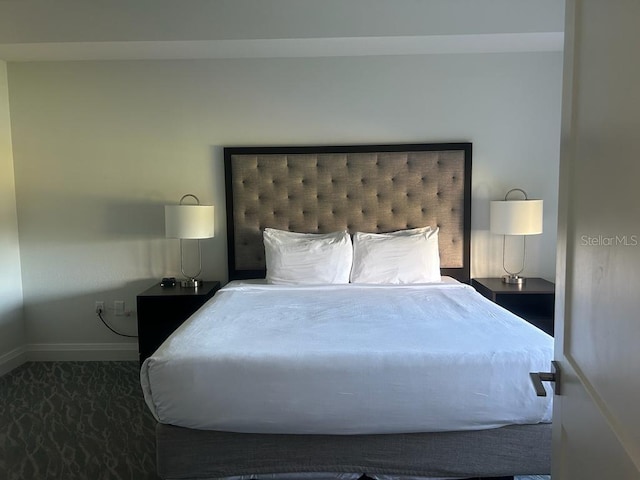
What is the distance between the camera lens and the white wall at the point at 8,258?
3.51 m

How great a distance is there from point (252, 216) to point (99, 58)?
1.72 metres

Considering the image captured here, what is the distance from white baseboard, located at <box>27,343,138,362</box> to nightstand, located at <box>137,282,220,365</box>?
0.59 metres

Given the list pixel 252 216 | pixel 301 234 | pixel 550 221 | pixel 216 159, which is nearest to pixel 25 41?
pixel 216 159

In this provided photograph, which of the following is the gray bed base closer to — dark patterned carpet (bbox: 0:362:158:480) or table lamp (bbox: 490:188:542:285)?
dark patterned carpet (bbox: 0:362:158:480)

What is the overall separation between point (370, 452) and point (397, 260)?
5.45 feet

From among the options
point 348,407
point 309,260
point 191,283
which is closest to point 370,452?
point 348,407

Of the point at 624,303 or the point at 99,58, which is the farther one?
the point at 99,58

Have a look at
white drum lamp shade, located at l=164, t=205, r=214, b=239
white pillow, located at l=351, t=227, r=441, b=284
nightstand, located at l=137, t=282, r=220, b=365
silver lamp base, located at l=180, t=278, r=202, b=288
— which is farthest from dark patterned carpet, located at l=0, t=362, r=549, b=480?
white pillow, located at l=351, t=227, r=441, b=284

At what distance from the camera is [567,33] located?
1.05 metres

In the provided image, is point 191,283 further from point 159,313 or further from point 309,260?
point 309,260

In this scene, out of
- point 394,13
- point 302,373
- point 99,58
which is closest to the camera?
point 302,373

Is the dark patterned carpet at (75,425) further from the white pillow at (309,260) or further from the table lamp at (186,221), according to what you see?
the white pillow at (309,260)

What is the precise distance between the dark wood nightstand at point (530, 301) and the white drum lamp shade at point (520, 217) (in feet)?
1.36

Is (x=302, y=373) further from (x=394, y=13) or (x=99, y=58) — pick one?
(x=99, y=58)
